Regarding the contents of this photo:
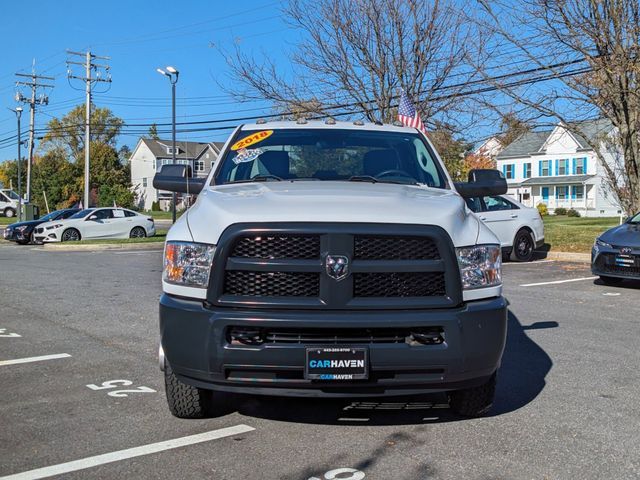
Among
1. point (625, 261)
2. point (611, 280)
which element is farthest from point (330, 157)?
point (611, 280)

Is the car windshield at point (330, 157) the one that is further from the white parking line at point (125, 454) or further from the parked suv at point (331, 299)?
the white parking line at point (125, 454)

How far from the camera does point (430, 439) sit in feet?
13.1

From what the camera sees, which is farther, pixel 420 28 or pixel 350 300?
pixel 420 28

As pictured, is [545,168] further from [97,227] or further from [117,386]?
[117,386]

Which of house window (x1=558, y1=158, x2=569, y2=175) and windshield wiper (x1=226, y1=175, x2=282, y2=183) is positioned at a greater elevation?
house window (x1=558, y1=158, x2=569, y2=175)

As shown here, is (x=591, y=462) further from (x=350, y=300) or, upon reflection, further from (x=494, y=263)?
(x=350, y=300)

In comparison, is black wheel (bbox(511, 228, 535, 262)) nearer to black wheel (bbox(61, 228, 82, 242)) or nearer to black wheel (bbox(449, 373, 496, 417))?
black wheel (bbox(449, 373, 496, 417))

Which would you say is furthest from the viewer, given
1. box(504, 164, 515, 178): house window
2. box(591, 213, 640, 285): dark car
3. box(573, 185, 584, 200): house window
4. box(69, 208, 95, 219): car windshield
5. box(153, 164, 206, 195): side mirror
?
box(504, 164, 515, 178): house window

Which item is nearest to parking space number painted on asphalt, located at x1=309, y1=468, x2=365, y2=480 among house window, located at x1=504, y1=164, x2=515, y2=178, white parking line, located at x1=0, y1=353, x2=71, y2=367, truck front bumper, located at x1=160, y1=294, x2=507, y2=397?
truck front bumper, located at x1=160, y1=294, x2=507, y2=397

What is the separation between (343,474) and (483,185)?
2.63 metres

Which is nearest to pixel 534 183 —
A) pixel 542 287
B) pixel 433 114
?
pixel 433 114

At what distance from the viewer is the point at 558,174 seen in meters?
59.6

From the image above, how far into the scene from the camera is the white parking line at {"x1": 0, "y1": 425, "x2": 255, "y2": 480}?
3.49 metres

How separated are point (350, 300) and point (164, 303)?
3.42ft
